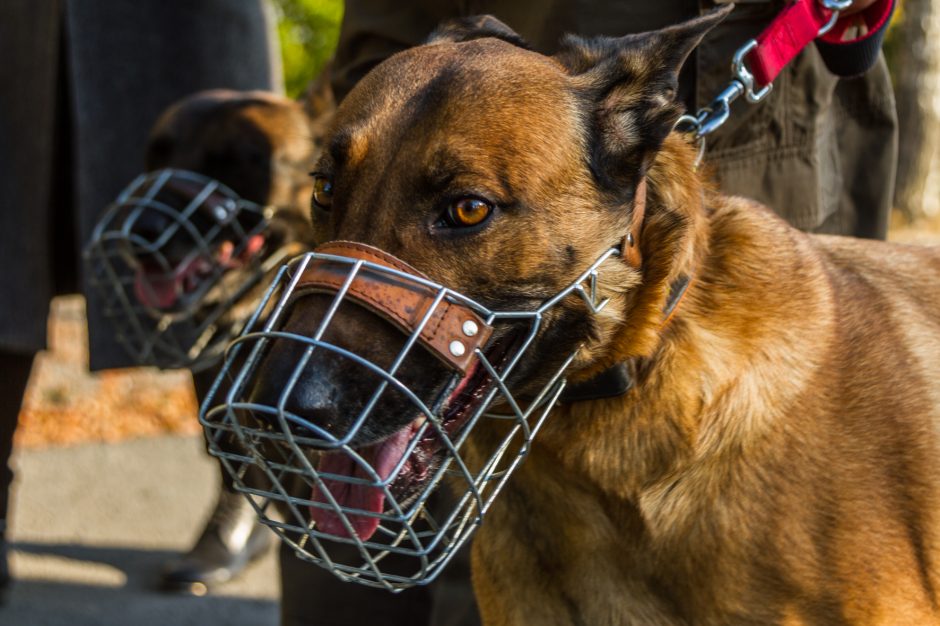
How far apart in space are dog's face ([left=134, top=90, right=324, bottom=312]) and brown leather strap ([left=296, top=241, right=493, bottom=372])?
1.96m

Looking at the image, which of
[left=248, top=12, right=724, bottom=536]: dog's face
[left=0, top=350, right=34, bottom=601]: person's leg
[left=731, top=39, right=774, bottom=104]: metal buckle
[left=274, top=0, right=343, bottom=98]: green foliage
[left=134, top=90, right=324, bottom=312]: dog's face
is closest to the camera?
[left=248, top=12, right=724, bottom=536]: dog's face

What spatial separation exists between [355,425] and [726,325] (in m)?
0.83

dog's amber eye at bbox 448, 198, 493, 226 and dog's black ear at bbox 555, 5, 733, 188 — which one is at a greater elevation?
dog's black ear at bbox 555, 5, 733, 188

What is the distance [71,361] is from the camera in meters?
6.69

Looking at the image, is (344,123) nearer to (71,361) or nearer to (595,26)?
(595,26)

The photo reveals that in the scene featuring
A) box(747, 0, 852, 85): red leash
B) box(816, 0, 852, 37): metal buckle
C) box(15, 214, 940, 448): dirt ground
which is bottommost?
box(15, 214, 940, 448): dirt ground

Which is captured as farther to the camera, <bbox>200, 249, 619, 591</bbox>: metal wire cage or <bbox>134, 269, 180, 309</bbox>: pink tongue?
<bbox>134, 269, 180, 309</bbox>: pink tongue

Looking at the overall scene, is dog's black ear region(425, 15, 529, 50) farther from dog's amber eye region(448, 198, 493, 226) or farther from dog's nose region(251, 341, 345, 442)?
dog's nose region(251, 341, 345, 442)

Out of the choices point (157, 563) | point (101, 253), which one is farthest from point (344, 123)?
point (157, 563)

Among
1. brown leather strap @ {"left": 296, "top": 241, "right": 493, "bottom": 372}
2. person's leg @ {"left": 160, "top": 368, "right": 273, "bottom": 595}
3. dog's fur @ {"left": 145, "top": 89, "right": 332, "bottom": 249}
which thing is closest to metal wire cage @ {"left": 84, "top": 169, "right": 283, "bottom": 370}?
dog's fur @ {"left": 145, "top": 89, "right": 332, "bottom": 249}

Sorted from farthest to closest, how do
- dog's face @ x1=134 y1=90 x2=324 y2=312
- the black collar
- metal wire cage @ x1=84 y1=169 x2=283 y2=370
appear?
dog's face @ x1=134 y1=90 x2=324 y2=312 < metal wire cage @ x1=84 y1=169 x2=283 y2=370 < the black collar

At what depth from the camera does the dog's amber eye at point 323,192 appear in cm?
225

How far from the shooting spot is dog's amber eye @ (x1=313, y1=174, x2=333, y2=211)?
2.25m

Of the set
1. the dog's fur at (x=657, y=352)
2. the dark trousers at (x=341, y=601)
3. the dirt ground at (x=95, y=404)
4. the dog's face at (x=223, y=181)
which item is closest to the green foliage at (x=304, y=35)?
the dirt ground at (x=95, y=404)
